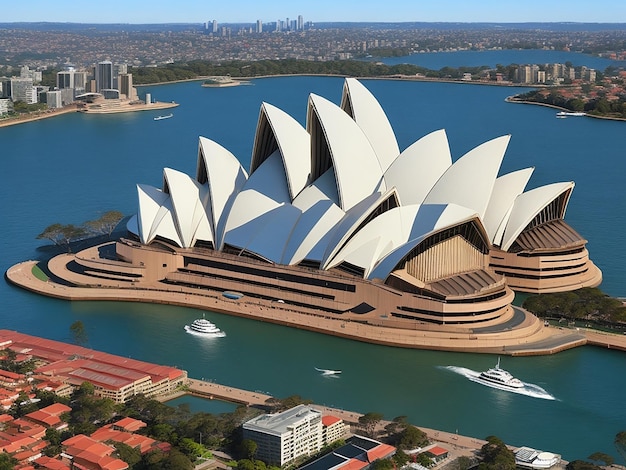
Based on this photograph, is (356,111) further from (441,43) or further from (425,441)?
(441,43)

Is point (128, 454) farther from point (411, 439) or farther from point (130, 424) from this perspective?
point (411, 439)

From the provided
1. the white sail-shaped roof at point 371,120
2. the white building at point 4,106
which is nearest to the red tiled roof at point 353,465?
the white sail-shaped roof at point 371,120

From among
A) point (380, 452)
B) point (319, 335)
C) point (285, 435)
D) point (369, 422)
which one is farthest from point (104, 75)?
point (380, 452)

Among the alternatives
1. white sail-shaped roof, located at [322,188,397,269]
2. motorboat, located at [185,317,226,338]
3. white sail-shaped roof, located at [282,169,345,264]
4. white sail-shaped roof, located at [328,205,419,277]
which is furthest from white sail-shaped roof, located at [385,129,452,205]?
motorboat, located at [185,317,226,338]

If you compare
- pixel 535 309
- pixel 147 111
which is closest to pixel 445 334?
pixel 535 309

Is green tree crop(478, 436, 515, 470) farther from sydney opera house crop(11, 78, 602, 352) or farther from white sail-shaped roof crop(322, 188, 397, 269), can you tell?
white sail-shaped roof crop(322, 188, 397, 269)
